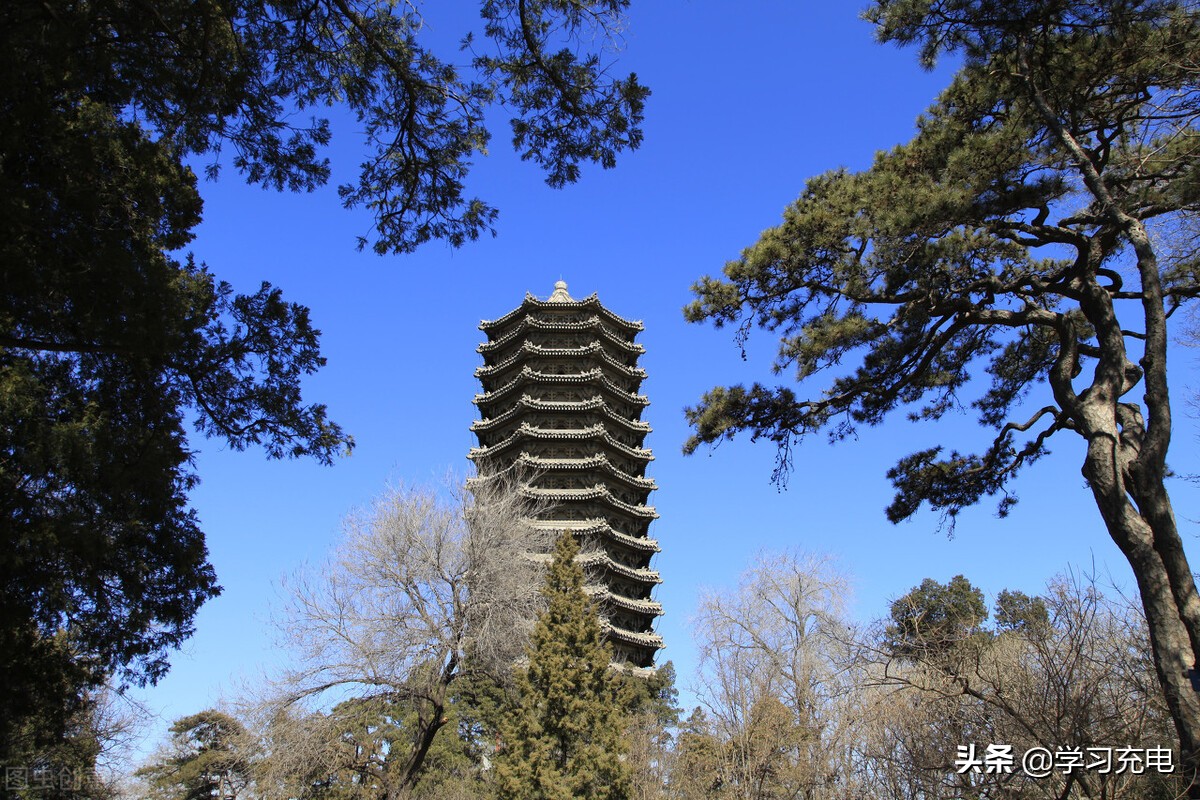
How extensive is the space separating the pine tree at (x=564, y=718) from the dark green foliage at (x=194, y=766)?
1324cm

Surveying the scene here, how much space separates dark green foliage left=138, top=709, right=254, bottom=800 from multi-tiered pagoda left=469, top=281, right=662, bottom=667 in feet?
38.2

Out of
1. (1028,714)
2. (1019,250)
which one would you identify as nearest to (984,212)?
(1019,250)

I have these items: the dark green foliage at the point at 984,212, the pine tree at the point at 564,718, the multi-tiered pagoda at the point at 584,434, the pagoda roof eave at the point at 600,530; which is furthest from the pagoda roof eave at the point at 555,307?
the dark green foliage at the point at 984,212

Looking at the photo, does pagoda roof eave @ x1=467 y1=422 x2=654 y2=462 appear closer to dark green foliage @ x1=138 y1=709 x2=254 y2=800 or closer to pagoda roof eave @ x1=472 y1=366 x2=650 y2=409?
pagoda roof eave @ x1=472 y1=366 x2=650 y2=409

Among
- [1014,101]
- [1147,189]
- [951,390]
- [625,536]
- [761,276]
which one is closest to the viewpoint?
[1147,189]

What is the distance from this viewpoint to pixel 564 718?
47.5ft

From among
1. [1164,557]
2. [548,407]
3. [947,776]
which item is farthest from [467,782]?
[1164,557]

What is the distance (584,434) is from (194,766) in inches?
626

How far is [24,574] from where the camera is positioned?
5184 mm

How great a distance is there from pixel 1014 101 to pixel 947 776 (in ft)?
16.7

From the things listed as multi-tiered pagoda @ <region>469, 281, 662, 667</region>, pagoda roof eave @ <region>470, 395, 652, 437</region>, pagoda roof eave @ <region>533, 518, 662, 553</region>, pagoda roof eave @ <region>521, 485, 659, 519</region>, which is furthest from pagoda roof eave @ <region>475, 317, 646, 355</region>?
pagoda roof eave @ <region>533, 518, 662, 553</region>

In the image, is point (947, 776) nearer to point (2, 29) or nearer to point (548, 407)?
point (2, 29)

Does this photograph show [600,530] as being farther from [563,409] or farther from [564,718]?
[564,718]

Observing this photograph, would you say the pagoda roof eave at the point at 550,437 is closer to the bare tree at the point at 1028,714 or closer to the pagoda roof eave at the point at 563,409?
the pagoda roof eave at the point at 563,409
